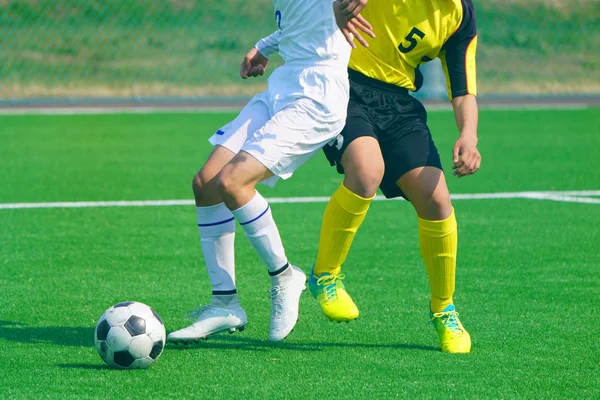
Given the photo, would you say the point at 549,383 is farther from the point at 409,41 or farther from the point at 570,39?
the point at 570,39

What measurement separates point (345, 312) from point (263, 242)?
491 mm

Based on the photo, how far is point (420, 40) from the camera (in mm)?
5016

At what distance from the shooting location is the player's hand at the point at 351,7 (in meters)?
4.45

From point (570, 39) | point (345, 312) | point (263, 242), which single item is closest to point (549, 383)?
point (345, 312)

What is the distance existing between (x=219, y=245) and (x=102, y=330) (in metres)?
0.71

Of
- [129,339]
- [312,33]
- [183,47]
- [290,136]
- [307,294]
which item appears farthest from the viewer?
[183,47]

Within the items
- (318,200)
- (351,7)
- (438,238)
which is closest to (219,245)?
(438,238)

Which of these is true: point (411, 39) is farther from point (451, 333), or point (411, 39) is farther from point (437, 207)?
point (451, 333)

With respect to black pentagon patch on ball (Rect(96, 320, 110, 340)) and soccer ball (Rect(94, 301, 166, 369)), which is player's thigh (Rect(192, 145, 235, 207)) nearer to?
soccer ball (Rect(94, 301, 166, 369))

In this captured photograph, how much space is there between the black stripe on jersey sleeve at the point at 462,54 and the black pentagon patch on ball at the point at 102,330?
6.14 feet

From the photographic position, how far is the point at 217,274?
4938 millimetres

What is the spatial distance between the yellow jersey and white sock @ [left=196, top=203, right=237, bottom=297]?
37.9 inches

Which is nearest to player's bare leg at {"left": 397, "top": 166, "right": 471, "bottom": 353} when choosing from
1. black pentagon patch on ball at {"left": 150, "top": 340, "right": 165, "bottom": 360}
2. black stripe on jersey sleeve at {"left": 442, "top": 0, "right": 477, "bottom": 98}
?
black stripe on jersey sleeve at {"left": 442, "top": 0, "right": 477, "bottom": 98}

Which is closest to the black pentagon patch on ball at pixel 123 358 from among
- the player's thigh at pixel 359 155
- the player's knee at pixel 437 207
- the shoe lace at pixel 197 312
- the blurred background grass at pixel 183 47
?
the shoe lace at pixel 197 312
